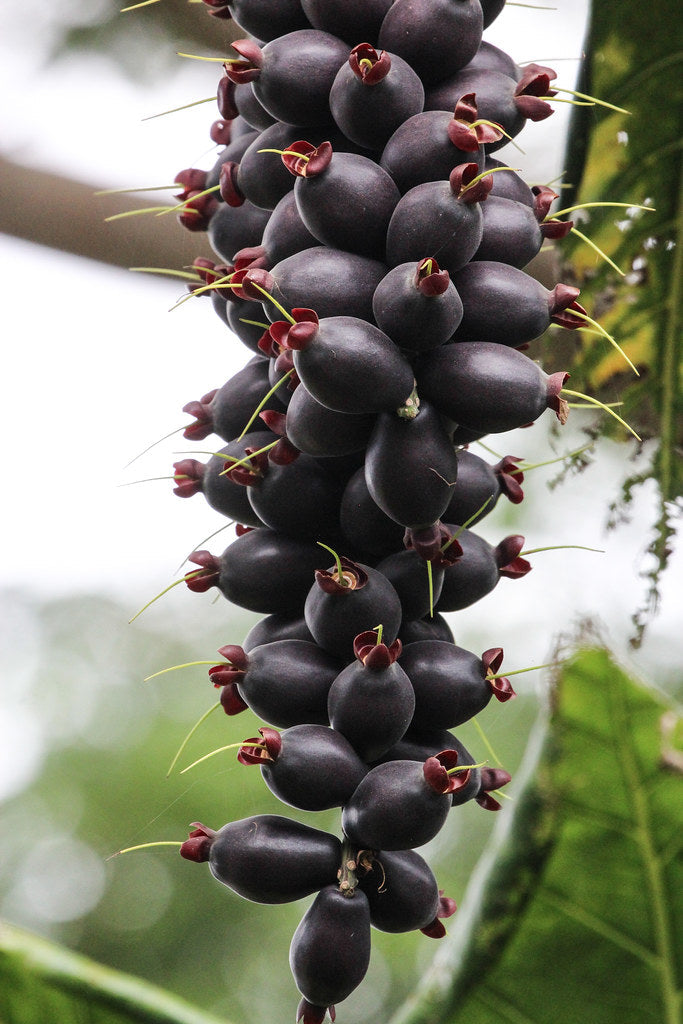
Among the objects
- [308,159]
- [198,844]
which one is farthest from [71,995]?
[308,159]

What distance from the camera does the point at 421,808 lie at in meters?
0.58

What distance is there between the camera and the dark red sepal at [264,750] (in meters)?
0.59

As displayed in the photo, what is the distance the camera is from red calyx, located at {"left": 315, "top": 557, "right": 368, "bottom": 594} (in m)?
0.61

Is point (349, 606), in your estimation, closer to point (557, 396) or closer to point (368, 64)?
point (557, 396)

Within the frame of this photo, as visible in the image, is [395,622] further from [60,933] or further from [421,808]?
[60,933]

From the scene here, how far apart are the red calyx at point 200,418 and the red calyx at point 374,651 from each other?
0.23 m

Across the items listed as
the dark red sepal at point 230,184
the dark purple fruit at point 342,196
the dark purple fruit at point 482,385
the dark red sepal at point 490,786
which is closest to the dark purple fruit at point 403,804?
the dark red sepal at point 490,786

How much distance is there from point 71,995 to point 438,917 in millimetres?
254

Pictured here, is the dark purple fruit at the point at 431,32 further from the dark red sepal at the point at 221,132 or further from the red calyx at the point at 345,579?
the red calyx at the point at 345,579

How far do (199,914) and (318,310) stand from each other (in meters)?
6.62

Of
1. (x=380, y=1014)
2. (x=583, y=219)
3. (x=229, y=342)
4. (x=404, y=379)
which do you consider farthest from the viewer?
(x=380, y=1014)

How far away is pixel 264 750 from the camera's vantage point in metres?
0.60

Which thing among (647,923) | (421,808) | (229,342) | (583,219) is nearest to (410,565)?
(421,808)

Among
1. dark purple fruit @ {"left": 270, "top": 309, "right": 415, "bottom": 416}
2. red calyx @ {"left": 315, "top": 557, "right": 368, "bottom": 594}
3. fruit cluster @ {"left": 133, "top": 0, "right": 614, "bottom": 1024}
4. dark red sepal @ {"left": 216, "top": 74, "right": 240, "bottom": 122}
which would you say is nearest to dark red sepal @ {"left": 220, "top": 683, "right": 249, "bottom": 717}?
fruit cluster @ {"left": 133, "top": 0, "right": 614, "bottom": 1024}
